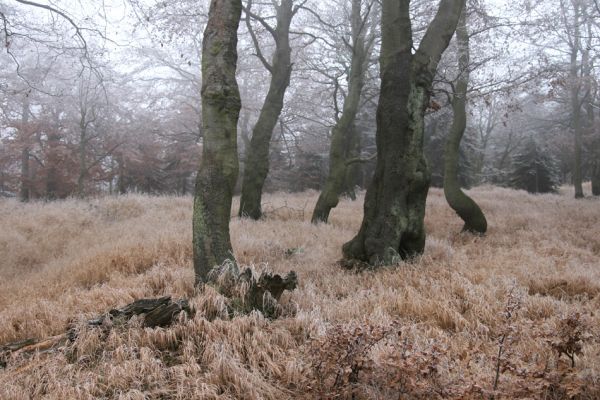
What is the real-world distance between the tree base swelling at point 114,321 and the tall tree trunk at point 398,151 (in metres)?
2.98

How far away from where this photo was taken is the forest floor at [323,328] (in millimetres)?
2254

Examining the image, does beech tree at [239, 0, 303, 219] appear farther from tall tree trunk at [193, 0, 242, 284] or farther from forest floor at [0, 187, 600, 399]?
tall tree trunk at [193, 0, 242, 284]

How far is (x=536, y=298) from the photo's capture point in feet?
12.2

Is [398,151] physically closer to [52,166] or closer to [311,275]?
[311,275]

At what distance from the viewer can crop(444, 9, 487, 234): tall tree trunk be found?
29.5 ft

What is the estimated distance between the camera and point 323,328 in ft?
10.1

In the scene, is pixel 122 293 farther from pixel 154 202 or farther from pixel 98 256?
pixel 154 202

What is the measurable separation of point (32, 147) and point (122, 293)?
1930 cm

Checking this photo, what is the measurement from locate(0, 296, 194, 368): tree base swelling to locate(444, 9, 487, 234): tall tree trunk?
747cm

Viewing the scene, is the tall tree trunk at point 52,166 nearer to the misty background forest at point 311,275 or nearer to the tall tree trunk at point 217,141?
the misty background forest at point 311,275

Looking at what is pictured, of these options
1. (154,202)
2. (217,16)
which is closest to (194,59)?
(154,202)

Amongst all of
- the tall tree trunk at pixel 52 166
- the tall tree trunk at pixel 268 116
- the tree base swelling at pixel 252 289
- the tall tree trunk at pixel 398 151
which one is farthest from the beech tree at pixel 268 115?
the tall tree trunk at pixel 52 166

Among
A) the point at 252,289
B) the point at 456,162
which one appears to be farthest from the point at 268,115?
the point at 252,289

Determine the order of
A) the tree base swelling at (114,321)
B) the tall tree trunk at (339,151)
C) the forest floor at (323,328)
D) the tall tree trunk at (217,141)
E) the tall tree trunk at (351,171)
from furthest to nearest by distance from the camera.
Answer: the tall tree trunk at (351,171)
the tall tree trunk at (339,151)
the tall tree trunk at (217,141)
the tree base swelling at (114,321)
the forest floor at (323,328)
